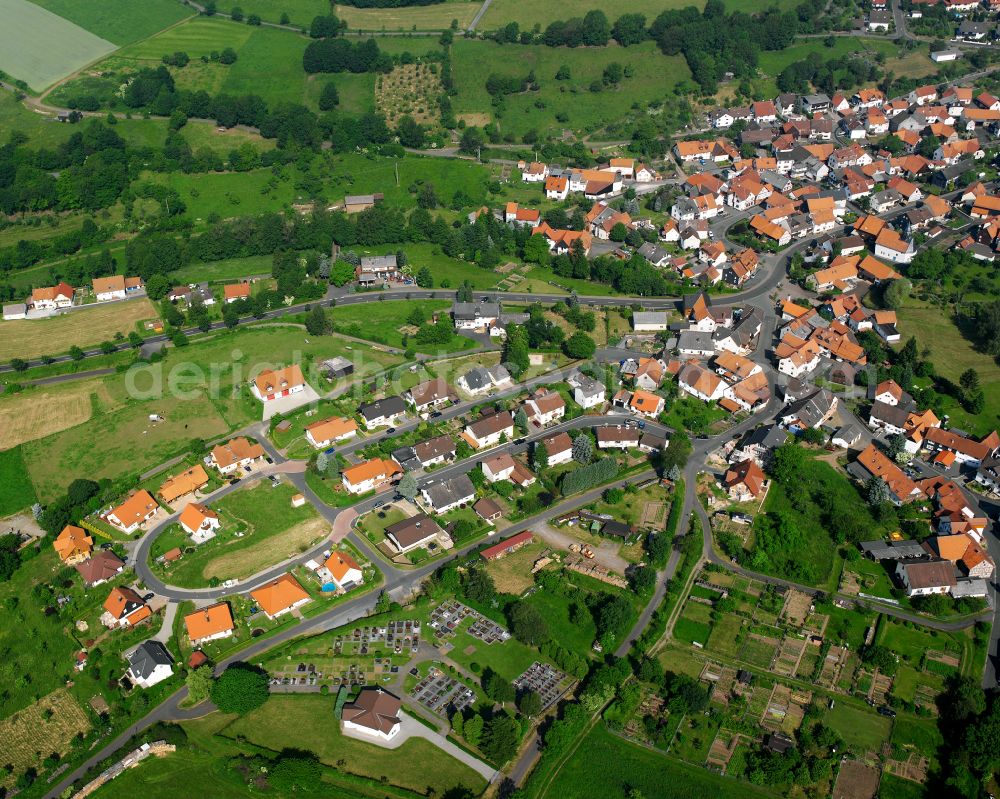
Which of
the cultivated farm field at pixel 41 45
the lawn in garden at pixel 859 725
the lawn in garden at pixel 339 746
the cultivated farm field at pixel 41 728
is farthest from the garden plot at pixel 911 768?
the cultivated farm field at pixel 41 45

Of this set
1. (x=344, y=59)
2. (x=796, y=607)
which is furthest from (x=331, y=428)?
(x=344, y=59)

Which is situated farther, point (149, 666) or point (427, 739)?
point (149, 666)

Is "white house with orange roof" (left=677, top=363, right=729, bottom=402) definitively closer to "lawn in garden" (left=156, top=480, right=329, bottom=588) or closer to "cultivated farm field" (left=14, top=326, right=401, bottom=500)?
"cultivated farm field" (left=14, top=326, right=401, bottom=500)

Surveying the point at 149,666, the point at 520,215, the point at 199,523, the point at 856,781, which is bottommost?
the point at 856,781

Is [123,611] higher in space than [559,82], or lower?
lower

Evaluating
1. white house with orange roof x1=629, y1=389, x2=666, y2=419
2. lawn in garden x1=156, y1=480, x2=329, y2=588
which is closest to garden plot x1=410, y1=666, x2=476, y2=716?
lawn in garden x1=156, y1=480, x2=329, y2=588

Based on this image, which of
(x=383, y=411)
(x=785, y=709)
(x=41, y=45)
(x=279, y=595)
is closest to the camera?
(x=785, y=709)

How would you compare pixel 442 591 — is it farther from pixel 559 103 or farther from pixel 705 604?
pixel 559 103

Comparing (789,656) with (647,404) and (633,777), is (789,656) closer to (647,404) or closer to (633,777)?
(633,777)

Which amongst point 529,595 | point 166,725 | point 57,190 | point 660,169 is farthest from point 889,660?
point 57,190
